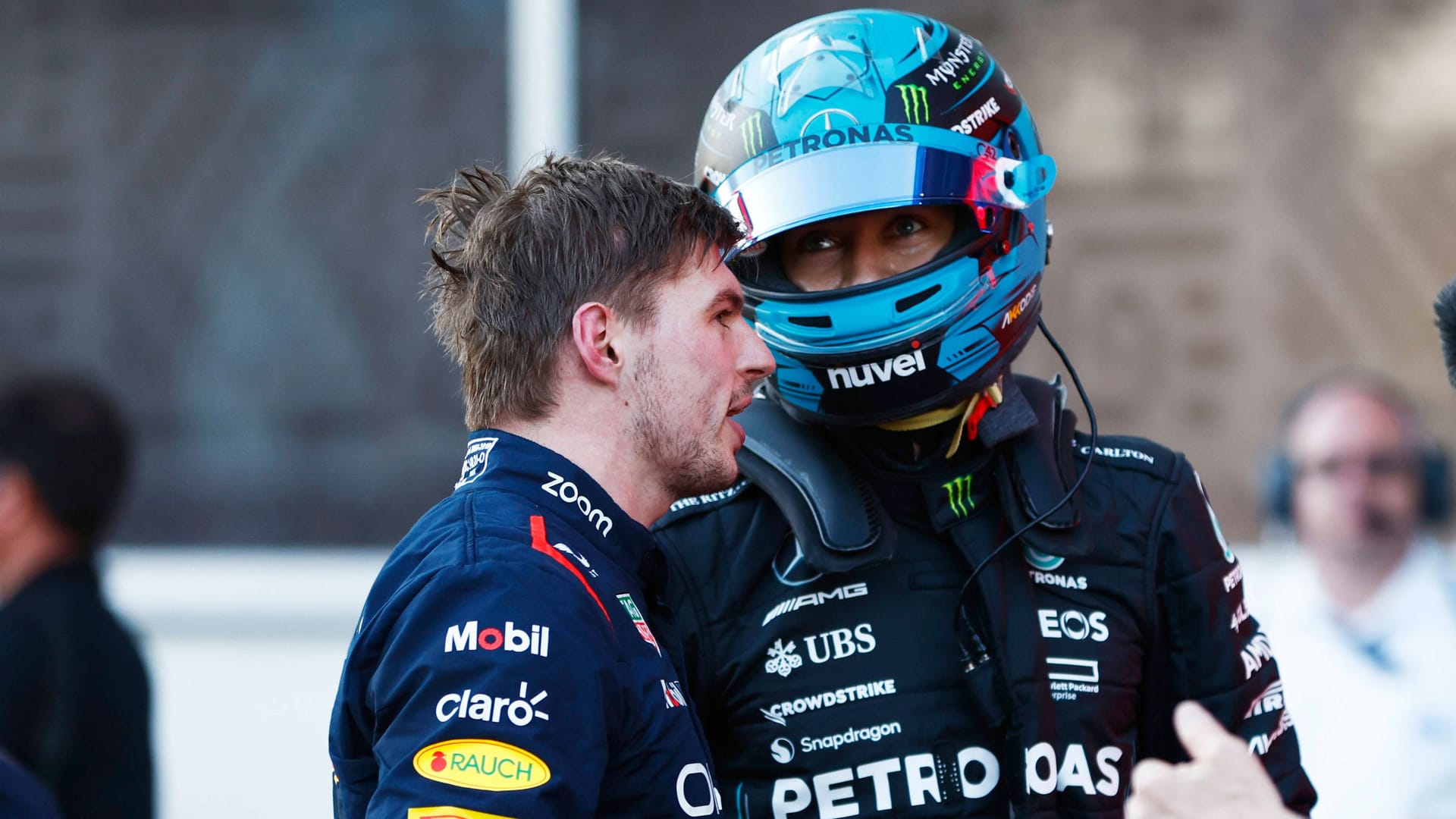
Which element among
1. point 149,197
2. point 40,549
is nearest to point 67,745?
point 40,549

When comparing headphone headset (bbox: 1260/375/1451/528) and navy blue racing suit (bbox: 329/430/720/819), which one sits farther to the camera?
headphone headset (bbox: 1260/375/1451/528)

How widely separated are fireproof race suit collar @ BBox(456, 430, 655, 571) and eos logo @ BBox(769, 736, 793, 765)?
1.06 feet

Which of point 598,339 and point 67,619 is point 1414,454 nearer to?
point 598,339

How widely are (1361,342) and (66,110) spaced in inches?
180

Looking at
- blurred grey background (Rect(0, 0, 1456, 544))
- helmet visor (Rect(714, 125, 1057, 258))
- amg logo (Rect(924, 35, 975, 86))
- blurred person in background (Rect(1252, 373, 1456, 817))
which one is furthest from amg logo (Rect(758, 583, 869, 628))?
blurred grey background (Rect(0, 0, 1456, 544))

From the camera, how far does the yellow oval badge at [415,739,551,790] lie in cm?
132

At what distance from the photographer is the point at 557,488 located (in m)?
1.59

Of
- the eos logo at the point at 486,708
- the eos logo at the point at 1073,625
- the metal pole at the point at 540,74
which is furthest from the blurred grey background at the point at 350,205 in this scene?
the eos logo at the point at 486,708

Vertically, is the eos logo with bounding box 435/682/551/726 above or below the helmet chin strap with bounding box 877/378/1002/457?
below

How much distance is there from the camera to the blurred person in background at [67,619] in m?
3.19

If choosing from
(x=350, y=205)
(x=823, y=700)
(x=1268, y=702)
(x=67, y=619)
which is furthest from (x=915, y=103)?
(x=350, y=205)

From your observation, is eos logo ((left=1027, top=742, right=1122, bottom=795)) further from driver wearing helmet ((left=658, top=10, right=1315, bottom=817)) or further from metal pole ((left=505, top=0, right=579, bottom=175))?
metal pole ((left=505, top=0, right=579, bottom=175))

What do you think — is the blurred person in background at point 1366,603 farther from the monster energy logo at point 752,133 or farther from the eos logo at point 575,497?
the eos logo at point 575,497

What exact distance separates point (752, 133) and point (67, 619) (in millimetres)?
2190
